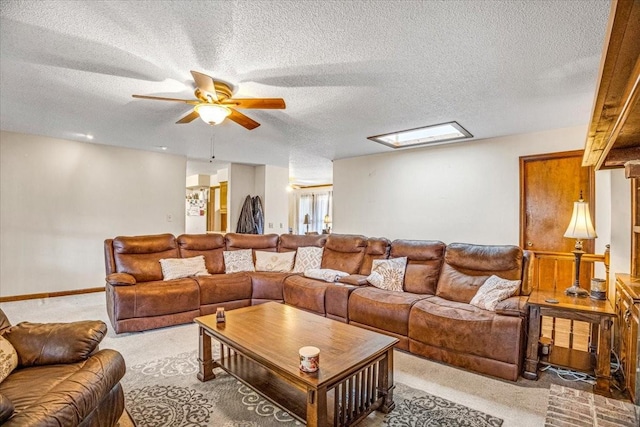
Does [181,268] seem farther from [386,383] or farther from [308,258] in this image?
[386,383]

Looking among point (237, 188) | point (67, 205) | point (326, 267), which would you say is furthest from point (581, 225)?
point (67, 205)

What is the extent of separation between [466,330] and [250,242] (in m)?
3.21

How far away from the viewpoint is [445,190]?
4.73 metres

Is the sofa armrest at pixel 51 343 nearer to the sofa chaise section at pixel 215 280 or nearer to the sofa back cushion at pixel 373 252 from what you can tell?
the sofa chaise section at pixel 215 280

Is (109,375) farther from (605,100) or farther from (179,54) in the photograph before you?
(605,100)

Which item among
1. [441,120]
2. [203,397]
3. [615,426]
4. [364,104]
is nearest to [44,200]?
[203,397]

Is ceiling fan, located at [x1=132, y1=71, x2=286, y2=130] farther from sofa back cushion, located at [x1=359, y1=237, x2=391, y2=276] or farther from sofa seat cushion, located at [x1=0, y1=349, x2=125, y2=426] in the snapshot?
sofa back cushion, located at [x1=359, y1=237, x2=391, y2=276]

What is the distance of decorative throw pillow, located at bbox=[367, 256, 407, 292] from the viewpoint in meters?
3.61

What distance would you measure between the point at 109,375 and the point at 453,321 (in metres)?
2.43

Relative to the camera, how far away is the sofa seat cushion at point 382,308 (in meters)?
3.01

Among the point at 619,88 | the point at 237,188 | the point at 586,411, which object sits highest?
the point at 237,188

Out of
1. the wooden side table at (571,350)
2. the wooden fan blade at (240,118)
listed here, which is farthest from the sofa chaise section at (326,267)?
the wooden fan blade at (240,118)

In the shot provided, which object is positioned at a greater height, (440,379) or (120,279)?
(120,279)

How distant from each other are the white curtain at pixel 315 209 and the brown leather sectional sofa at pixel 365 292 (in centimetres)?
597
